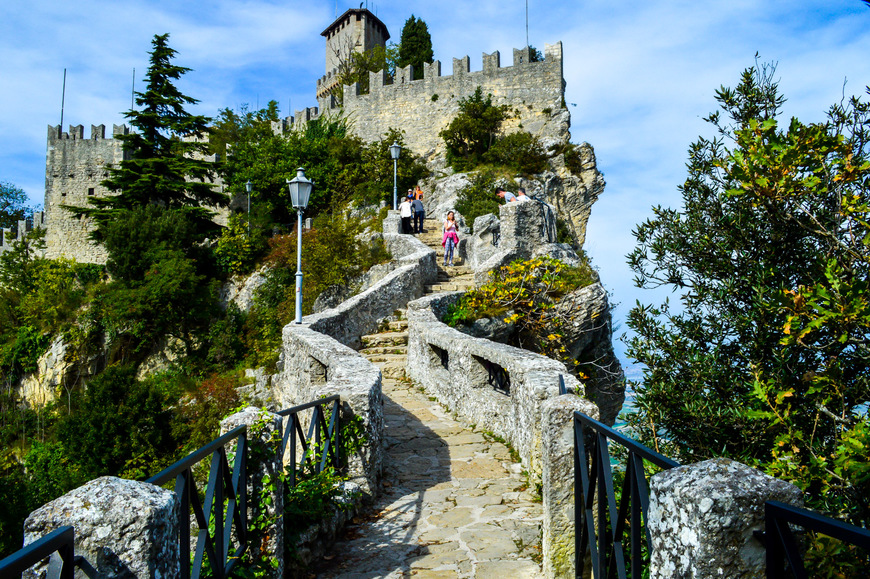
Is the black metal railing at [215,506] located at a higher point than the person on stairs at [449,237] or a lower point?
lower

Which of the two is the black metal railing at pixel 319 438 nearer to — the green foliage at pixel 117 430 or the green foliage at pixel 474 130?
the green foliage at pixel 117 430

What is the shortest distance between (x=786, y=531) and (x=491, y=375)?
6.96m

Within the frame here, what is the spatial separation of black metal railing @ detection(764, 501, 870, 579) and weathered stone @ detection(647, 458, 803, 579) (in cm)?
6

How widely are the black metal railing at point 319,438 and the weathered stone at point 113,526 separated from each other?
2.50 meters

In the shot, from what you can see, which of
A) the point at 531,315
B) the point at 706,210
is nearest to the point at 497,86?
the point at 531,315

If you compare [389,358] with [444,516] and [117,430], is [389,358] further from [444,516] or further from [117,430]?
[117,430]

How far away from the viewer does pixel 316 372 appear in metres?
8.95

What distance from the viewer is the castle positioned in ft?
102

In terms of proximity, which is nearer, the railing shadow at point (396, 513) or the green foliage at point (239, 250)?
the railing shadow at point (396, 513)

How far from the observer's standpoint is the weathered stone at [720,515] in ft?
6.17

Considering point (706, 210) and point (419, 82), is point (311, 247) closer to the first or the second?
point (706, 210)

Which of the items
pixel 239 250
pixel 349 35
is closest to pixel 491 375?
pixel 239 250

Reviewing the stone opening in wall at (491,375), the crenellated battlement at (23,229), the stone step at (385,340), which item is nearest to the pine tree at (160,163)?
the crenellated battlement at (23,229)

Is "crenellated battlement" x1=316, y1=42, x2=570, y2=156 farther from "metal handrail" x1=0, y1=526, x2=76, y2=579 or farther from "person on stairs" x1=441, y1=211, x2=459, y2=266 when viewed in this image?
"metal handrail" x1=0, y1=526, x2=76, y2=579
